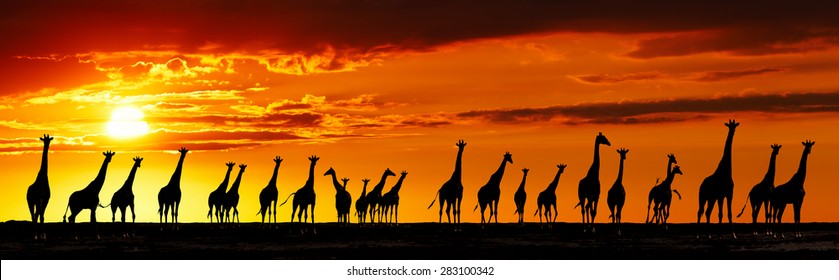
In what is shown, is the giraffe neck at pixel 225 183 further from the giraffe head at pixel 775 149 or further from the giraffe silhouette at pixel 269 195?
the giraffe head at pixel 775 149

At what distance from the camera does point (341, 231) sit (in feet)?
148

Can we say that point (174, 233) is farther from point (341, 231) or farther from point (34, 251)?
point (34, 251)

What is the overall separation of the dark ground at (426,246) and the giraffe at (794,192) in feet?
2.81

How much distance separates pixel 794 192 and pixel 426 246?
11.0m

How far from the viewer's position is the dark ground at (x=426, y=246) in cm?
3017

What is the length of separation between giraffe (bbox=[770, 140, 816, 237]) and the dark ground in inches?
33.7

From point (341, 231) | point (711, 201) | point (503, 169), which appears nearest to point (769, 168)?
point (711, 201)

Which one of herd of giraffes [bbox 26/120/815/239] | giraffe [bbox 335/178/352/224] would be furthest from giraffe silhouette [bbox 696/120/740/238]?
giraffe [bbox 335/178/352/224]

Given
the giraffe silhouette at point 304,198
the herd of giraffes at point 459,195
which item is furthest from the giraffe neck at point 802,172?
the giraffe silhouette at point 304,198

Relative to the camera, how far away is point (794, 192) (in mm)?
36969

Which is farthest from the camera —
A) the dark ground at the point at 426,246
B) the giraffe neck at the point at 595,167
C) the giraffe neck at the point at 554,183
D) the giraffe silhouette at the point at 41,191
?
the giraffe neck at the point at 554,183

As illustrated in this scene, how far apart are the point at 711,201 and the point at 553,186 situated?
1019 cm

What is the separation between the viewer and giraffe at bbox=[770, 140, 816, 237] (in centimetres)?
3697
